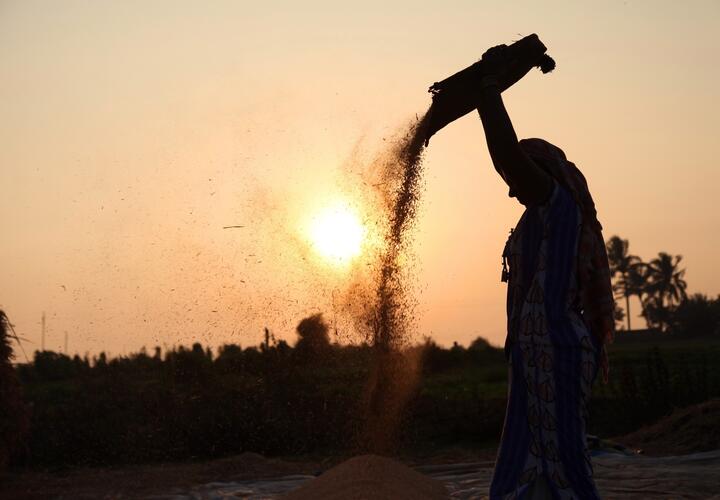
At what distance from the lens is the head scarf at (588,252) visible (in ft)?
10.5

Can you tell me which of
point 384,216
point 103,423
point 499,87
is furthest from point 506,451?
point 103,423

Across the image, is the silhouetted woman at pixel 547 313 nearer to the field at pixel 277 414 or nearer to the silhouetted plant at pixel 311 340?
the field at pixel 277 414

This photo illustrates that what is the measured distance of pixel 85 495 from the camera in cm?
737

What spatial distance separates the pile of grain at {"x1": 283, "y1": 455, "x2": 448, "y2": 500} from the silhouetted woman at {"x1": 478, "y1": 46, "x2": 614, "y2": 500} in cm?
203

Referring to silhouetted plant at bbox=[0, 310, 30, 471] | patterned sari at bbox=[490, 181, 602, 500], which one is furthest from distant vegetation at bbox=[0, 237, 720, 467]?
patterned sari at bbox=[490, 181, 602, 500]

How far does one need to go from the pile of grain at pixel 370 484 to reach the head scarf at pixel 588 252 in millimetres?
2230

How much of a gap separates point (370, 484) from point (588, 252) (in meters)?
2.59

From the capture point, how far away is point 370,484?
518 cm

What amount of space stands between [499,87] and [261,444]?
8489 millimetres

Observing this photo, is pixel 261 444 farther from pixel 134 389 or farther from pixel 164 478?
pixel 134 389

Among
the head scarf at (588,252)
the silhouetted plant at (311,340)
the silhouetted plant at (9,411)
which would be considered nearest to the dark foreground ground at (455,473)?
the silhouetted plant at (9,411)

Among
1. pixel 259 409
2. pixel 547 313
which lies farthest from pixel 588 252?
pixel 259 409

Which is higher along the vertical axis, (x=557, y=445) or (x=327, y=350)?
(x=327, y=350)

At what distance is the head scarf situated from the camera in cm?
320
